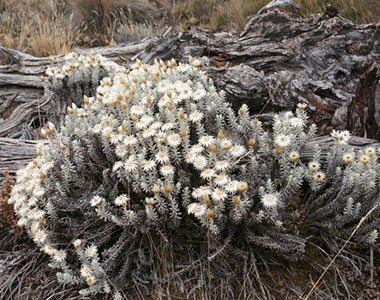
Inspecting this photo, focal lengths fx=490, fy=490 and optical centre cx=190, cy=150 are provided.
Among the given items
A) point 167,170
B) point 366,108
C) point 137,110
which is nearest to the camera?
point 167,170

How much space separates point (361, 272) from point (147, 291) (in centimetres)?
121

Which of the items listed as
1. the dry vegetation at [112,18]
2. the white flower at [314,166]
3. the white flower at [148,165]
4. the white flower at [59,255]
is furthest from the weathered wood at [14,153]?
the dry vegetation at [112,18]

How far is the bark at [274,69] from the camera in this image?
12.6 ft

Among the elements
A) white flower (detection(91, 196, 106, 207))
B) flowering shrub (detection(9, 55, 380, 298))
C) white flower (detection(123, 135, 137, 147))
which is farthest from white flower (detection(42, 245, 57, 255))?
white flower (detection(123, 135, 137, 147))

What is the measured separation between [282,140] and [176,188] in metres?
0.66

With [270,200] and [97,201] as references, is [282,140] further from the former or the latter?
[97,201]

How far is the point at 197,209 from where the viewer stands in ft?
8.48

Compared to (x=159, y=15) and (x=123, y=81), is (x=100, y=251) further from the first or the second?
(x=159, y=15)

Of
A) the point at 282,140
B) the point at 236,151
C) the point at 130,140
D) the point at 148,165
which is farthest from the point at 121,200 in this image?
the point at 282,140

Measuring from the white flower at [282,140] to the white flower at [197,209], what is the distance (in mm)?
569

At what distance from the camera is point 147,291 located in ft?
9.07

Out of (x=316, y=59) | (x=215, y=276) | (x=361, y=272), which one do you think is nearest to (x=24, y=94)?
(x=316, y=59)

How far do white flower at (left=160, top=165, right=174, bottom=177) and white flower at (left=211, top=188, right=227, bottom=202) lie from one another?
0.88ft

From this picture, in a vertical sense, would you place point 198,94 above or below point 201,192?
above
